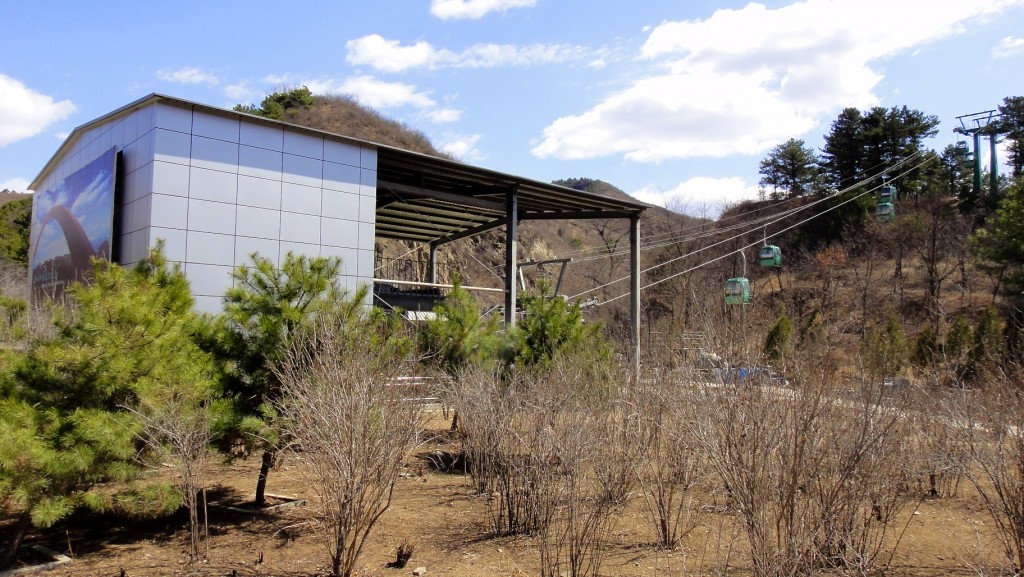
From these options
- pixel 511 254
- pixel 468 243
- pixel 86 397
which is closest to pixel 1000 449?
pixel 86 397

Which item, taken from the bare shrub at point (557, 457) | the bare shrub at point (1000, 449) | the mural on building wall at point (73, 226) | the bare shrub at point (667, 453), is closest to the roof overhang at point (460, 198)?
the mural on building wall at point (73, 226)

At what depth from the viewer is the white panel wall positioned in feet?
44.6

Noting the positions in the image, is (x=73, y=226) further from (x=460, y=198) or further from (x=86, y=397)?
(x=86, y=397)

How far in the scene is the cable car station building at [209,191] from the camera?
1366 cm

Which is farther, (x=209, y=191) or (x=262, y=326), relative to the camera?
(x=209, y=191)

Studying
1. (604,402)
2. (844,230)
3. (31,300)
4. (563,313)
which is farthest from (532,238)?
(604,402)

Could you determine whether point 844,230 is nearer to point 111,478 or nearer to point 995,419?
point 995,419

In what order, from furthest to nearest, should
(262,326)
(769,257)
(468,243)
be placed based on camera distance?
1. (468,243)
2. (769,257)
3. (262,326)

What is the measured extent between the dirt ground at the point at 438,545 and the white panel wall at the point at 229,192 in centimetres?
654

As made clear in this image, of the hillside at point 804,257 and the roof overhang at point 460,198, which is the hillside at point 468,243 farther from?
the roof overhang at point 460,198

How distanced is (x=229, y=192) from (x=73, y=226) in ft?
17.2

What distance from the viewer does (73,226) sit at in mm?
16609

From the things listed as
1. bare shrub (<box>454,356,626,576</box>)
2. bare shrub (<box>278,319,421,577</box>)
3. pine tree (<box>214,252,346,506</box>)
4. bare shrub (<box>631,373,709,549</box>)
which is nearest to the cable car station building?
bare shrub (<box>454,356,626,576</box>)

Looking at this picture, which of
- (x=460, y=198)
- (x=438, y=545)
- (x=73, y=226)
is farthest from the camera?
(x=460, y=198)
